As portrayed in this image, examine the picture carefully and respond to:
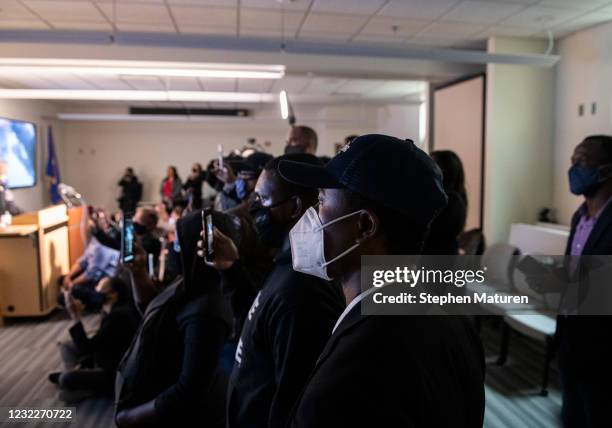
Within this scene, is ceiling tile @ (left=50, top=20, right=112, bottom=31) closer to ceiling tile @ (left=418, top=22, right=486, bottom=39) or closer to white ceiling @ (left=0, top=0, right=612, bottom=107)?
white ceiling @ (left=0, top=0, right=612, bottom=107)

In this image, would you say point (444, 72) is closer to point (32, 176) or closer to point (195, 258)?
point (195, 258)

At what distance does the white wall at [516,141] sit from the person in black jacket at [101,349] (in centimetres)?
429

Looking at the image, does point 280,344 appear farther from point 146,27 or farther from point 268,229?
point 146,27

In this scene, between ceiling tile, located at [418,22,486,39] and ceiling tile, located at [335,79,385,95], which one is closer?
ceiling tile, located at [418,22,486,39]

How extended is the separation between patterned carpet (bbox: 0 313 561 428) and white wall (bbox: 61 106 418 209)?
7699mm

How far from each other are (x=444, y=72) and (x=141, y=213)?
469 centimetres

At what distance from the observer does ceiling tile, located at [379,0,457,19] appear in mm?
3975

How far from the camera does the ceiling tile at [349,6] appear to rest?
3996mm

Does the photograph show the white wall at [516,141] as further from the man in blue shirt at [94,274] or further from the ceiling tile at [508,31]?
the man in blue shirt at [94,274]

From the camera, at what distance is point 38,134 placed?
912cm

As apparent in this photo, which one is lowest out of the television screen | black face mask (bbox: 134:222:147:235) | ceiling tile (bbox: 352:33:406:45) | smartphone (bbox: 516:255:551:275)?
smartphone (bbox: 516:255:551:275)

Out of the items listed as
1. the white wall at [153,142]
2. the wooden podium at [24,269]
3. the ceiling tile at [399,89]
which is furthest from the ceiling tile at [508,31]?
the white wall at [153,142]

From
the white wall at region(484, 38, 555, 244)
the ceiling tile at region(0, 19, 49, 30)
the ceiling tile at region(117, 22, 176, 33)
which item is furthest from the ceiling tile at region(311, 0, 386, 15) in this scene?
the ceiling tile at region(0, 19, 49, 30)

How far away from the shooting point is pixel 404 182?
0.74 m
